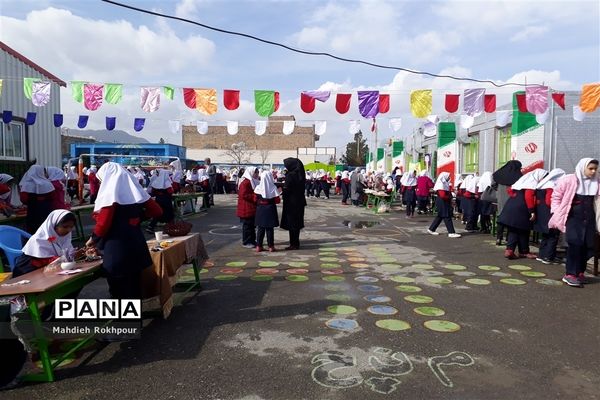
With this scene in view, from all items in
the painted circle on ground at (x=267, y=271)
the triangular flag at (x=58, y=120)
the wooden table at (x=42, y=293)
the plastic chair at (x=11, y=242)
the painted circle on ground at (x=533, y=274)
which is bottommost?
the painted circle on ground at (x=533, y=274)

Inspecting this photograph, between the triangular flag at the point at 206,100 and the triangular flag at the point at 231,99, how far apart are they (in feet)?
0.95

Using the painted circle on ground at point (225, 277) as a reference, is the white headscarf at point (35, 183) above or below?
above

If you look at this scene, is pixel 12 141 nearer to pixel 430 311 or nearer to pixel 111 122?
pixel 111 122

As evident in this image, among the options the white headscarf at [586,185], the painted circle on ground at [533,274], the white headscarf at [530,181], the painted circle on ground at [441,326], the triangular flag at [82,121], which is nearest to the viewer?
the painted circle on ground at [441,326]

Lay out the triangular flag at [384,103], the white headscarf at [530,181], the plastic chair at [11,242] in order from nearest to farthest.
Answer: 1. the plastic chair at [11,242]
2. the white headscarf at [530,181]
3. the triangular flag at [384,103]

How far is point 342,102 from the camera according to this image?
43.4ft

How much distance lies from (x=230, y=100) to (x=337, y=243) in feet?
17.7

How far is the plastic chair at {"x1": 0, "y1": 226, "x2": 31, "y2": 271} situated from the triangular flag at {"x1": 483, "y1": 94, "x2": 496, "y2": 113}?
12.1m

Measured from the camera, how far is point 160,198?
11992 millimetres

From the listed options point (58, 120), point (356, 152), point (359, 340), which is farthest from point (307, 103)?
point (356, 152)

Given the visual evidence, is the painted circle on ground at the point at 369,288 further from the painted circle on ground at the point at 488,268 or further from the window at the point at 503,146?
the window at the point at 503,146

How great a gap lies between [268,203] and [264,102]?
5.04 m

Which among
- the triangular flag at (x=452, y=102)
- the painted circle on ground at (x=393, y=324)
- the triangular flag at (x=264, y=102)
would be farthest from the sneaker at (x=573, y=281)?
the triangular flag at (x=264, y=102)

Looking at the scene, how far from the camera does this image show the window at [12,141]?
1298cm
